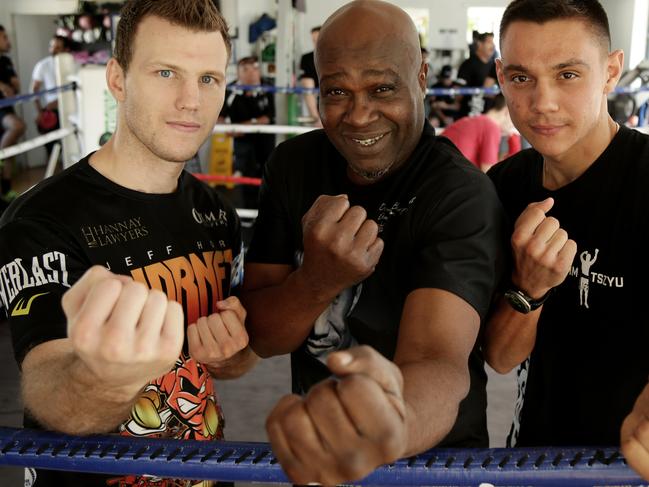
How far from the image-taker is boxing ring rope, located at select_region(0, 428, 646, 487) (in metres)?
0.92

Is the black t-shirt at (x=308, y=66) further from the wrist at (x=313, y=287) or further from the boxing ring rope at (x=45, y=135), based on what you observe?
the wrist at (x=313, y=287)

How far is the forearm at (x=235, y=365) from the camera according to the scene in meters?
1.46

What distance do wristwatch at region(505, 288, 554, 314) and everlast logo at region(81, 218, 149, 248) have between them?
2.37 ft

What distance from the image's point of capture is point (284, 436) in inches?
26.8

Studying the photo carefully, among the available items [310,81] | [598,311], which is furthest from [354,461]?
[310,81]

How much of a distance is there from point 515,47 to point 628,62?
1009 cm

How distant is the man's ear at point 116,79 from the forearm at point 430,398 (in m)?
0.90

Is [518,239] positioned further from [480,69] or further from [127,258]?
[480,69]

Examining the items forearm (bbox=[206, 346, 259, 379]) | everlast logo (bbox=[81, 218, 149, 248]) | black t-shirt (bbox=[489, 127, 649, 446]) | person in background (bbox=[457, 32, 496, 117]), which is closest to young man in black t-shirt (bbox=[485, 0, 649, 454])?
black t-shirt (bbox=[489, 127, 649, 446])

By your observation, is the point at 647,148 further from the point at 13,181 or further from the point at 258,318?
the point at 13,181

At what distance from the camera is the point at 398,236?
3.95ft

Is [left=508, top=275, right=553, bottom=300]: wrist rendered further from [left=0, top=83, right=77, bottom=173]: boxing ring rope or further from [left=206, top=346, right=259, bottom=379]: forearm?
[left=0, top=83, right=77, bottom=173]: boxing ring rope

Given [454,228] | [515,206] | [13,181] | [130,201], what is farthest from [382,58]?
[13,181]

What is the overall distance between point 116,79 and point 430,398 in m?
1.02
